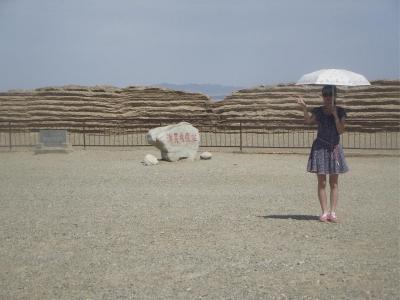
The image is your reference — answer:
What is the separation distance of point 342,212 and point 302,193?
1.70 metres

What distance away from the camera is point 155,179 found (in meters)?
10.5

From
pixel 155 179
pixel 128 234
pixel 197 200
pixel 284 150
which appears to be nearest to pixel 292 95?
pixel 284 150

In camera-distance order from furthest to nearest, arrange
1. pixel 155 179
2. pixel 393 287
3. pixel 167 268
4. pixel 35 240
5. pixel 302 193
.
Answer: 1. pixel 155 179
2. pixel 302 193
3. pixel 35 240
4. pixel 167 268
5. pixel 393 287

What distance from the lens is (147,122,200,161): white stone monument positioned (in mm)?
13570

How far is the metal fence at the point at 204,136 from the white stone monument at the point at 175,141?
431cm

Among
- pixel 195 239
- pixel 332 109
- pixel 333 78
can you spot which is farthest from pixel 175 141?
pixel 195 239

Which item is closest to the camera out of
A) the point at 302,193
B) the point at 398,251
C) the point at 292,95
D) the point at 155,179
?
the point at 398,251

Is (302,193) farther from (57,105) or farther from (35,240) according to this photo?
(57,105)

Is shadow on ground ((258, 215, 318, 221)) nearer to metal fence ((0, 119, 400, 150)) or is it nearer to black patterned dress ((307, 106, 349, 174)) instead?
black patterned dress ((307, 106, 349, 174))

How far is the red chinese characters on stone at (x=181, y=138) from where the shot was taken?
13695mm

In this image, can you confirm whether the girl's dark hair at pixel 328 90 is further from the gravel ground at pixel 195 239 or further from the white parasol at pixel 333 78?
the gravel ground at pixel 195 239

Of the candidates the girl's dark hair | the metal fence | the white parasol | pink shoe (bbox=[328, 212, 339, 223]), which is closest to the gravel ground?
pink shoe (bbox=[328, 212, 339, 223])

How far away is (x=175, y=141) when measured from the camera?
13.7 m

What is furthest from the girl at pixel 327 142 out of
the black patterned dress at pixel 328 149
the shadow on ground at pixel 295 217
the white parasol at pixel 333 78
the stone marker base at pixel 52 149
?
the stone marker base at pixel 52 149
